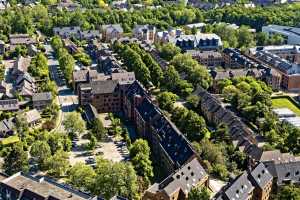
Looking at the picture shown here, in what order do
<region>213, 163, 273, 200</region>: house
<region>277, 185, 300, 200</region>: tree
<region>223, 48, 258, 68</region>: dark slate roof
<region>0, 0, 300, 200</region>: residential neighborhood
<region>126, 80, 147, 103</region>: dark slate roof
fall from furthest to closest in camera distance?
1. <region>223, 48, 258, 68</region>: dark slate roof
2. <region>126, 80, 147, 103</region>: dark slate roof
3. <region>0, 0, 300, 200</region>: residential neighborhood
4. <region>213, 163, 273, 200</region>: house
5. <region>277, 185, 300, 200</region>: tree

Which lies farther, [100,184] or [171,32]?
[171,32]

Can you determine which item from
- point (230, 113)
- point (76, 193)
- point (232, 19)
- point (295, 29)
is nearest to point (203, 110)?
point (230, 113)

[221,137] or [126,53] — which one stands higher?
[126,53]

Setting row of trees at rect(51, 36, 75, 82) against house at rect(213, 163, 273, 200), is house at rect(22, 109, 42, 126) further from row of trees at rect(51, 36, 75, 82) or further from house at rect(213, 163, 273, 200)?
house at rect(213, 163, 273, 200)

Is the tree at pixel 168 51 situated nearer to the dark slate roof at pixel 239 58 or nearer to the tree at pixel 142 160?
the dark slate roof at pixel 239 58

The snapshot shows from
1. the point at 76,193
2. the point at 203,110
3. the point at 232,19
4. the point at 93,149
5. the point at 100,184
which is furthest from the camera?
the point at 232,19

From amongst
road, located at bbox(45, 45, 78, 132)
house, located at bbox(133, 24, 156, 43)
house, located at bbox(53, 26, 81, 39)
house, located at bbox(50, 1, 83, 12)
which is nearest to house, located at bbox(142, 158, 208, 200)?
road, located at bbox(45, 45, 78, 132)

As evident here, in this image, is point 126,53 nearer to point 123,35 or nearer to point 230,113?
point 123,35
